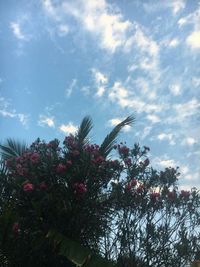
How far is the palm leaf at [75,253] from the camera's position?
7820 millimetres

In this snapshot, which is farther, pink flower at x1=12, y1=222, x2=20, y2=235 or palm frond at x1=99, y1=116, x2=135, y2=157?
palm frond at x1=99, y1=116, x2=135, y2=157

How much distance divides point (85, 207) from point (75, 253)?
4.48 ft

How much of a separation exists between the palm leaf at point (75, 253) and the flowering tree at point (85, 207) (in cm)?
2

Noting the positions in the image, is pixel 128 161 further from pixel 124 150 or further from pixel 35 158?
pixel 35 158

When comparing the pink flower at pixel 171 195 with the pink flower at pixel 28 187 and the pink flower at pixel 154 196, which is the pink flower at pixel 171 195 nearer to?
the pink flower at pixel 154 196

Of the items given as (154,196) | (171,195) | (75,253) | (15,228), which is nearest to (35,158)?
(15,228)

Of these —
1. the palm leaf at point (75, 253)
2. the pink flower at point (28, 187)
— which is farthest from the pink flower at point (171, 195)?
the pink flower at point (28, 187)

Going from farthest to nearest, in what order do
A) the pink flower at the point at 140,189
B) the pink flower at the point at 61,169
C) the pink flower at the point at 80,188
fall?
1. the pink flower at the point at 140,189
2. the pink flower at the point at 61,169
3. the pink flower at the point at 80,188

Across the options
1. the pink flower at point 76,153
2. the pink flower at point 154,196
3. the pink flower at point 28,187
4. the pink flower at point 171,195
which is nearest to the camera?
the pink flower at point 28,187

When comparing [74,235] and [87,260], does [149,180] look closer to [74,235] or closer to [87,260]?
[74,235]

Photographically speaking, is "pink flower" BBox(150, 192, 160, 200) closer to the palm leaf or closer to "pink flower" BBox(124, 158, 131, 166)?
"pink flower" BBox(124, 158, 131, 166)

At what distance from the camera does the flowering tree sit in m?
8.55

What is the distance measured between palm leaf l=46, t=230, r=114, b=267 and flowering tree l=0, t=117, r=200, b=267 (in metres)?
0.02

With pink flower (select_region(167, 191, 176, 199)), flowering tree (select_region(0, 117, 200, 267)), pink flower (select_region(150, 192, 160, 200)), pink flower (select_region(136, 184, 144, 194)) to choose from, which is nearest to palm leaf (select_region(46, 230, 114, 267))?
flowering tree (select_region(0, 117, 200, 267))
